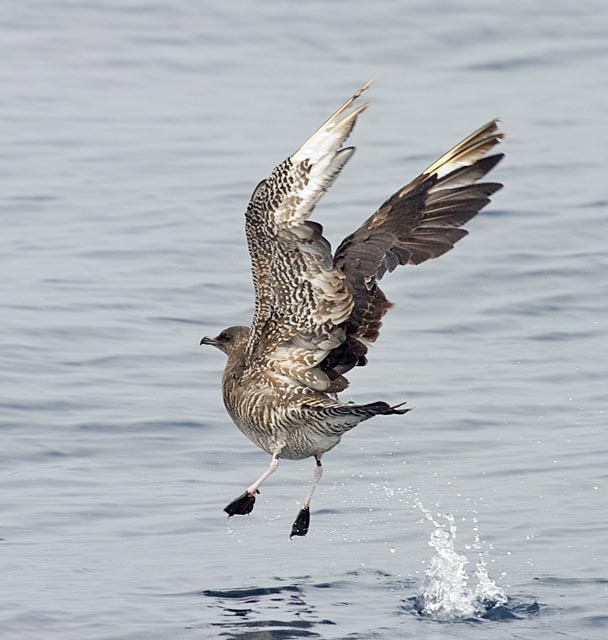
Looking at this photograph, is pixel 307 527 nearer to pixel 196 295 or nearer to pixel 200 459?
pixel 200 459

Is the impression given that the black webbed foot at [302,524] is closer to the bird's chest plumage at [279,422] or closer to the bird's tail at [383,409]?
the bird's chest plumage at [279,422]

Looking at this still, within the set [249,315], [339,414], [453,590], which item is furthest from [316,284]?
[249,315]

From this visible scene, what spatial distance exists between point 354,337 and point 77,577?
1.93 m

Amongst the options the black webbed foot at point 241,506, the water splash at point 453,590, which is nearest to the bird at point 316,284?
the black webbed foot at point 241,506

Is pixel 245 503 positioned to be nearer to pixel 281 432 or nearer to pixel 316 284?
pixel 281 432

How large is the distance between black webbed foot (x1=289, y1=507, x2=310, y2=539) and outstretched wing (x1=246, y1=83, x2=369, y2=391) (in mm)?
680

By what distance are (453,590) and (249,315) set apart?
581 centimetres

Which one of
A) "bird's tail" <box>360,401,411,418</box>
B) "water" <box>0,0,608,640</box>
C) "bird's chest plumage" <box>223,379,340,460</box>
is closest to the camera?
"bird's tail" <box>360,401,411,418</box>

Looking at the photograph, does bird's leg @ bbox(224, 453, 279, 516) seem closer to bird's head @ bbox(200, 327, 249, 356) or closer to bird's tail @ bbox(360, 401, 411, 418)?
bird's head @ bbox(200, 327, 249, 356)

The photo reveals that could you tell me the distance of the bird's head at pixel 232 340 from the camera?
358 inches

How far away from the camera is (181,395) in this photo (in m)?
11.6

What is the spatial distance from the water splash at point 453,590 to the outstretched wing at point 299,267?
3.77 ft

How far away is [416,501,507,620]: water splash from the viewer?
784 centimetres

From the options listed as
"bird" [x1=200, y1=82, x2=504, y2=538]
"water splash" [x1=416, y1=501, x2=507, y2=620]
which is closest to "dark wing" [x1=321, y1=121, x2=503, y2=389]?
"bird" [x1=200, y1=82, x2=504, y2=538]
